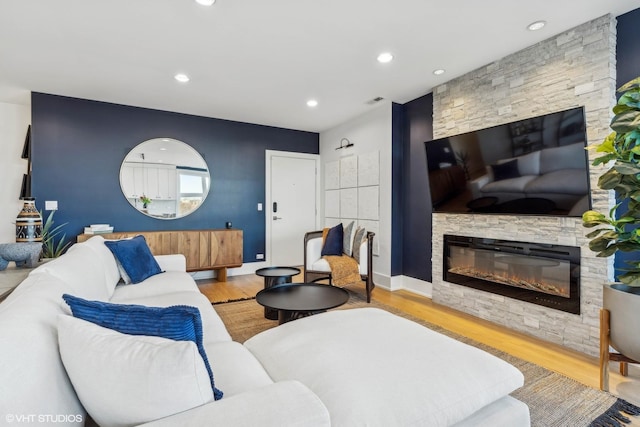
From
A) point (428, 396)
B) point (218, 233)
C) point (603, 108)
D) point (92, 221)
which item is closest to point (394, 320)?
point (428, 396)

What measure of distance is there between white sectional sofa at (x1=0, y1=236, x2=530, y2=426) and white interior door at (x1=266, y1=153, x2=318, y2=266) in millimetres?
3508

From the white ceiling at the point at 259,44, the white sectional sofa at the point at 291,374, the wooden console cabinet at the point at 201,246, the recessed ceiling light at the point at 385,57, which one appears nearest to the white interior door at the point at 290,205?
the wooden console cabinet at the point at 201,246

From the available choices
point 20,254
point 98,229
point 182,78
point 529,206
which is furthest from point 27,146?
point 529,206

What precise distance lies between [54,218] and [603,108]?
5608mm

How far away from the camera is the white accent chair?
3572mm

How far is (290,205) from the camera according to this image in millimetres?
5391

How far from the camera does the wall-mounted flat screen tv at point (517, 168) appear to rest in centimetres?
233

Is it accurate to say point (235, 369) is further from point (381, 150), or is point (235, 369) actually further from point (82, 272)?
point (381, 150)

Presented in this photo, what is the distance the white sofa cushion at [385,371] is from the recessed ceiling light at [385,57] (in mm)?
2355

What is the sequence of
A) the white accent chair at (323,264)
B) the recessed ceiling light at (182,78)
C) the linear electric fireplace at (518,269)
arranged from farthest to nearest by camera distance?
the white accent chair at (323,264) < the recessed ceiling light at (182,78) < the linear electric fireplace at (518,269)

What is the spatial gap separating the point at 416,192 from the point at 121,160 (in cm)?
394

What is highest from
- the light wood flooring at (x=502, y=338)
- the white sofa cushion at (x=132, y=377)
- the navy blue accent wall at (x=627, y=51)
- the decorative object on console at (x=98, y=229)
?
the navy blue accent wall at (x=627, y=51)

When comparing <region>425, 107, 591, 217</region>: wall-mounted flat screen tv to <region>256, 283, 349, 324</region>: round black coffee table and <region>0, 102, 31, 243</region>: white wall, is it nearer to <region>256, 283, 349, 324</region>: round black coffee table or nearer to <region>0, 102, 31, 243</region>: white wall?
<region>256, 283, 349, 324</region>: round black coffee table

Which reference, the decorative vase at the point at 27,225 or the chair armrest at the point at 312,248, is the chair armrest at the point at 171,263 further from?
the chair armrest at the point at 312,248
